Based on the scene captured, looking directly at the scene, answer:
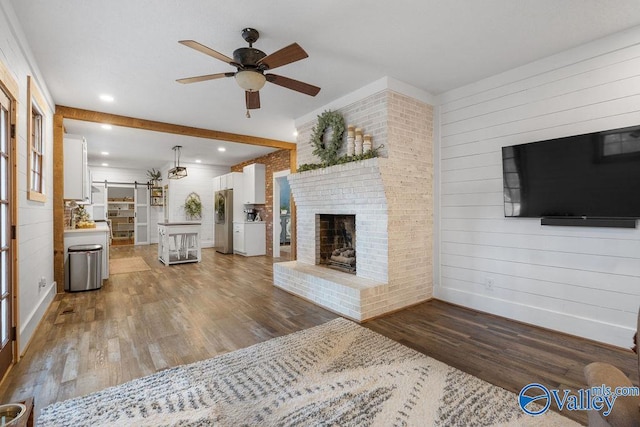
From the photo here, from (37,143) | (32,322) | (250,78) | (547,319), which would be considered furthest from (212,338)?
(547,319)

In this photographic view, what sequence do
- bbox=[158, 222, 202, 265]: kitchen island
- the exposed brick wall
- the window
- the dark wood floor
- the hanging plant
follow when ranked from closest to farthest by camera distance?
the dark wood floor
the window
bbox=[158, 222, 202, 265]: kitchen island
the exposed brick wall
the hanging plant

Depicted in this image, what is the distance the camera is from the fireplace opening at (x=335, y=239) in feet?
15.2

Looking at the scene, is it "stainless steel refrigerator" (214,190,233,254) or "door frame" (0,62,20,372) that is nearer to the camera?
"door frame" (0,62,20,372)

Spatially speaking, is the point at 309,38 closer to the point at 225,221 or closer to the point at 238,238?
the point at 238,238

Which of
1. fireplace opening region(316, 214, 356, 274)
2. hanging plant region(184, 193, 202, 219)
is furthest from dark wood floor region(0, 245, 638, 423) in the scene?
hanging plant region(184, 193, 202, 219)

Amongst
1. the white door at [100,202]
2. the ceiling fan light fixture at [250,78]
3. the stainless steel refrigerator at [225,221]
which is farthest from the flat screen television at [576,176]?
the white door at [100,202]

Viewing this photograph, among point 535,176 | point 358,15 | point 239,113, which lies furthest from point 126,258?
point 535,176

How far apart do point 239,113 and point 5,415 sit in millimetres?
4373

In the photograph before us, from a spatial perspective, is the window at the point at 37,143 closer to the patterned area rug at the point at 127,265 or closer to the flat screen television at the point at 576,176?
the patterned area rug at the point at 127,265

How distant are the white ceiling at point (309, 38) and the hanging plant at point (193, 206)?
5578mm

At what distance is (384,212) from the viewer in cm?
363

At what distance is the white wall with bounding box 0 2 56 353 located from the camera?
2400 millimetres

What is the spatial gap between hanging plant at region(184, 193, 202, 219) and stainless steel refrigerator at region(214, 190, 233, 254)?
48.1 inches

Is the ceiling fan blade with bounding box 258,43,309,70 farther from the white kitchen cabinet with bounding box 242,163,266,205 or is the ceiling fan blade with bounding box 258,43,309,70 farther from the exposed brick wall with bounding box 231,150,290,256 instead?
the white kitchen cabinet with bounding box 242,163,266,205
